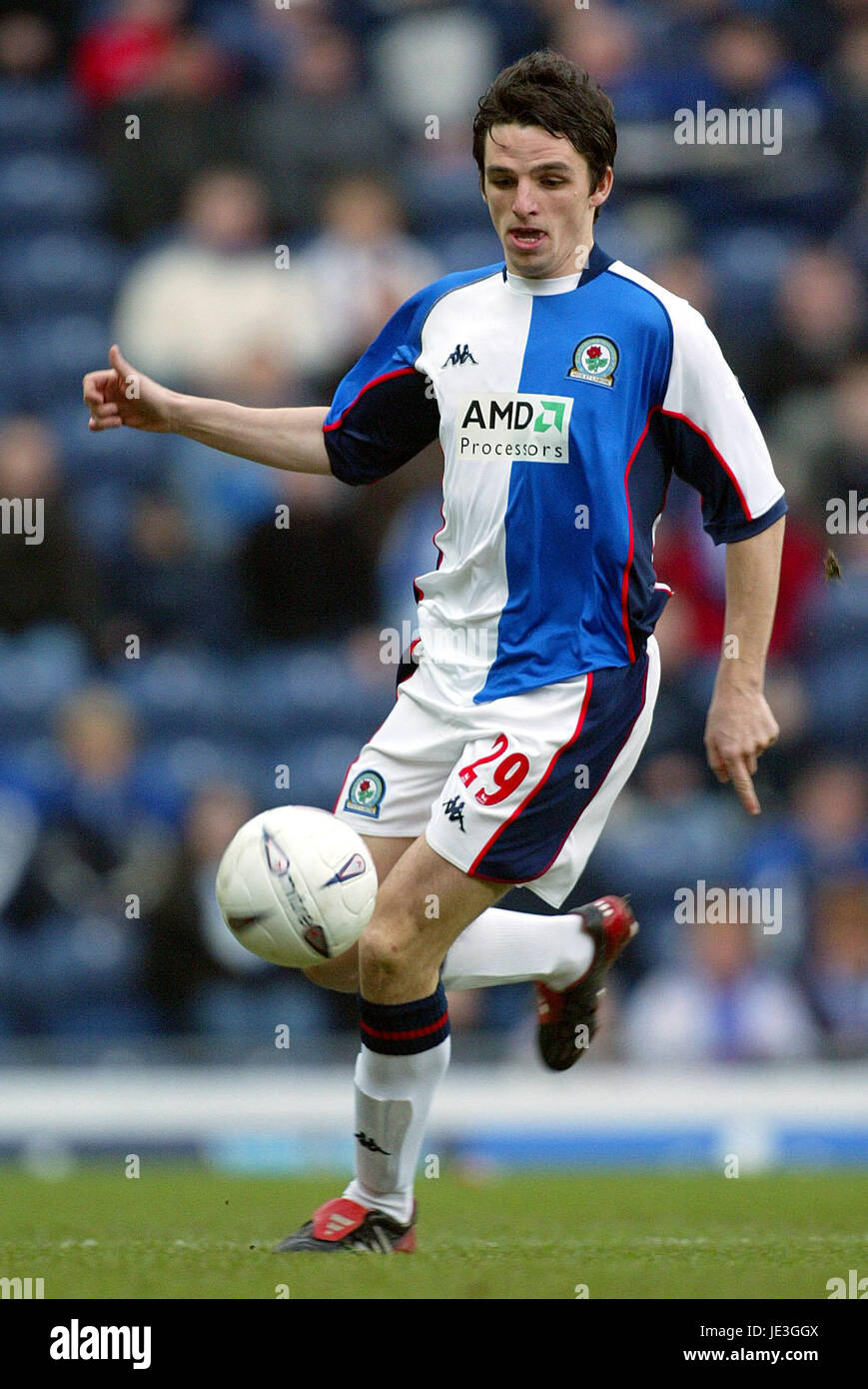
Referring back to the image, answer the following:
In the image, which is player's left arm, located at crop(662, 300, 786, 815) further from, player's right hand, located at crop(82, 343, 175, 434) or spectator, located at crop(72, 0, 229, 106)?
spectator, located at crop(72, 0, 229, 106)

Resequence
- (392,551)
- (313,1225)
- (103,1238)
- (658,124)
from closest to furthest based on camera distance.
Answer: (313,1225), (103,1238), (392,551), (658,124)

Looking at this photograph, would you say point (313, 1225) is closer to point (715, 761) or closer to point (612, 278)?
point (715, 761)

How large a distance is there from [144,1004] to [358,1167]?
16.4ft

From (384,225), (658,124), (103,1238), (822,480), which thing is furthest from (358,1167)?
(658,124)

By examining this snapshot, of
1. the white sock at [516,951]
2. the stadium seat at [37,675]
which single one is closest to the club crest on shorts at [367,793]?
the white sock at [516,951]

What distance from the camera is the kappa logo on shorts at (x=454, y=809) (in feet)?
16.4

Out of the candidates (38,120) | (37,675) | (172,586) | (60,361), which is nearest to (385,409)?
(37,675)

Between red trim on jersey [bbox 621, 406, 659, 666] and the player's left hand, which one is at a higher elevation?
red trim on jersey [bbox 621, 406, 659, 666]

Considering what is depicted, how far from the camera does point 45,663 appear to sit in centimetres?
1103

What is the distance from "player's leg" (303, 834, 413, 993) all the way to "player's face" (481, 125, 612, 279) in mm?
1487

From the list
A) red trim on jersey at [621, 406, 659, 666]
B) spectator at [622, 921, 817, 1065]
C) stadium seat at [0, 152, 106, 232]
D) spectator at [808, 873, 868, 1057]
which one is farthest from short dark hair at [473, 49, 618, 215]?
stadium seat at [0, 152, 106, 232]

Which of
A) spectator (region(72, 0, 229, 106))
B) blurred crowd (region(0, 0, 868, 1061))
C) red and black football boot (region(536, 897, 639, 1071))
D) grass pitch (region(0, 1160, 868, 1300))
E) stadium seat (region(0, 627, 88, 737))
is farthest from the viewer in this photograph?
spectator (region(72, 0, 229, 106))

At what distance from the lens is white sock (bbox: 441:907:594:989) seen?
559cm

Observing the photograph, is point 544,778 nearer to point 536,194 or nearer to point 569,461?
point 569,461
